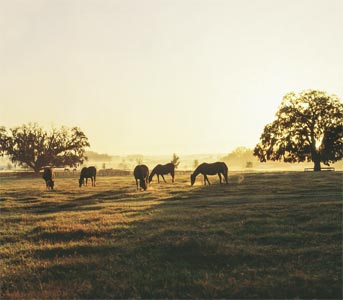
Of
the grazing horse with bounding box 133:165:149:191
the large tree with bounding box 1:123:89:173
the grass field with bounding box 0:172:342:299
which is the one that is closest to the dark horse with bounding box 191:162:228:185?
the grazing horse with bounding box 133:165:149:191

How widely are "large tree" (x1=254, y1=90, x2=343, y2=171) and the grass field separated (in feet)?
151

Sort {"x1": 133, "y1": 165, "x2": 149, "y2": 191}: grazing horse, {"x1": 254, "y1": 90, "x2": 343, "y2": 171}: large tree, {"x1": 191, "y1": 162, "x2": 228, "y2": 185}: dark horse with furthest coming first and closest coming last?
{"x1": 254, "y1": 90, "x2": 343, "y2": 171}: large tree
{"x1": 191, "y1": 162, "x2": 228, "y2": 185}: dark horse
{"x1": 133, "y1": 165, "x2": 149, "y2": 191}: grazing horse

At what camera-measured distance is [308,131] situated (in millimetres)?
67250

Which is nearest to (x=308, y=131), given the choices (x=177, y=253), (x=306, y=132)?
(x=306, y=132)

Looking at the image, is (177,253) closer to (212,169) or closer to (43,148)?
(212,169)

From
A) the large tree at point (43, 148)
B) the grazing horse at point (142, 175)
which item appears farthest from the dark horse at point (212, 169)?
the large tree at point (43, 148)

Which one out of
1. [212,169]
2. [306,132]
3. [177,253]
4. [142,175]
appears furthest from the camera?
[306,132]

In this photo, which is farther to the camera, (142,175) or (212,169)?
(212,169)

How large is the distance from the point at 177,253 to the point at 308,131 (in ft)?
192

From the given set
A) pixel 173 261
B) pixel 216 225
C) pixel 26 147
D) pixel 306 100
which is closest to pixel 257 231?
pixel 216 225

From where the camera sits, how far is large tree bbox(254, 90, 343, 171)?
2571 inches

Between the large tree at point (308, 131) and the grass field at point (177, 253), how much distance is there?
46079mm

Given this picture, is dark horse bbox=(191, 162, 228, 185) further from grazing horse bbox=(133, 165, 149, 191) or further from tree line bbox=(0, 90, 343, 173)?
tree line bbox=(0, 90, 343, 173)

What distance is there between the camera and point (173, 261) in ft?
43.5
